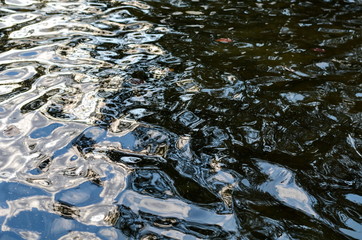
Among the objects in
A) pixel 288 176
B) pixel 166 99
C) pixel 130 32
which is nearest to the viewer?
pixel 288 176

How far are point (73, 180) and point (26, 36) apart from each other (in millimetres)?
2600

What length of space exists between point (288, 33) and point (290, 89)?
144cm

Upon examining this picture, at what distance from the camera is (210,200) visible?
2.39 meters

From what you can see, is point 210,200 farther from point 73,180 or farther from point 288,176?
point 73,180

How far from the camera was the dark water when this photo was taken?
2273 mm

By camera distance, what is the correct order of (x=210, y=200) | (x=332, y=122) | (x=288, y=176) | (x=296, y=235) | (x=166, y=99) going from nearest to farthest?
(x=296, y=235)
(x=210, y=200)
(x=288, y=176)
(x=332, y=122)
(x=166, y=99)

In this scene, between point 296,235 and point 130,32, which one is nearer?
point 296,235

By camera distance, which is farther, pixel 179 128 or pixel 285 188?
pixel 179 128

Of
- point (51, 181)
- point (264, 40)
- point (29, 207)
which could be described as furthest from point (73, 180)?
point (264, 40)

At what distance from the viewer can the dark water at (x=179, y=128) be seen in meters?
2.27

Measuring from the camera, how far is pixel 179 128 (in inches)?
119

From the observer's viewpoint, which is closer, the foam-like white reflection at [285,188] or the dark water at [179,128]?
the dark water at [179,128]

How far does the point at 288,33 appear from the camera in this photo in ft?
15.7

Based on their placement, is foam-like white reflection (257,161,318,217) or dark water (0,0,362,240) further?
foam-like white reflection (257,161,318,217)
